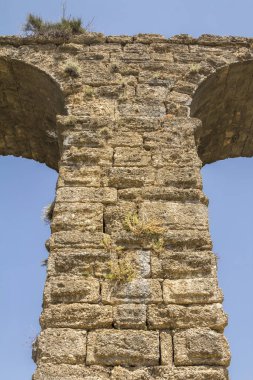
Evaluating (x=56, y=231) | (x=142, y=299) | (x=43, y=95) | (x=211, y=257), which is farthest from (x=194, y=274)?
(x=43, y=95)

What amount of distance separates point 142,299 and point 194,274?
0.48 m

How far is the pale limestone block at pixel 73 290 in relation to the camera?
12.9ft

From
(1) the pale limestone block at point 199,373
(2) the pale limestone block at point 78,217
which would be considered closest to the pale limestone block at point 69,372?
(1) the pale limestone block at point 199,373

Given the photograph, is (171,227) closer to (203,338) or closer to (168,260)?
(168,260)

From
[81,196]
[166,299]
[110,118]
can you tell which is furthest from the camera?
[110,118]

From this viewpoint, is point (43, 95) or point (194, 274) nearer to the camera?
point (194, 274)

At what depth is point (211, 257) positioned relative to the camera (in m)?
4.21

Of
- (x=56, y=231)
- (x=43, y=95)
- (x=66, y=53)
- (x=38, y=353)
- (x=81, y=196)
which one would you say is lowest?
(x=38, y=353)

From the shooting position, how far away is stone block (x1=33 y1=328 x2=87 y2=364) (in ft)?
11.8

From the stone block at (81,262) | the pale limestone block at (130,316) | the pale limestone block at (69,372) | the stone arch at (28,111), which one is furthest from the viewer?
the stone arch at (28,111)

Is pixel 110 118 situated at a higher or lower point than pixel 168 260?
higher

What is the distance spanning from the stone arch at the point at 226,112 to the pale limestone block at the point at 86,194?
5.85 ft

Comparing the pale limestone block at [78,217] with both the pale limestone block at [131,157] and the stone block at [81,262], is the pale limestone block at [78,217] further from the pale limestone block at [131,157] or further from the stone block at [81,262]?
the pale limestone block at [131,157]

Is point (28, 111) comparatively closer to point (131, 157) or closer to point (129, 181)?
point (131, 157)
